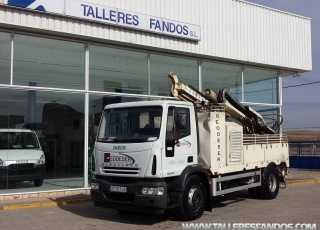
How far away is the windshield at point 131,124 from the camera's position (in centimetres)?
855

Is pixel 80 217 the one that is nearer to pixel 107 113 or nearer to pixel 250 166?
pixel 107 113

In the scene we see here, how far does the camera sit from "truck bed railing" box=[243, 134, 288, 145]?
37.1 ft

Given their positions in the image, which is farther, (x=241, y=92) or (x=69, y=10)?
(x=241, y=92)

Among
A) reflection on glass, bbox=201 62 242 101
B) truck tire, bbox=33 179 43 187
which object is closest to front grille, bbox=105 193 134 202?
truck tire, bbox=33 179 43 187

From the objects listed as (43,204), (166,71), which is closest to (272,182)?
(166,71)

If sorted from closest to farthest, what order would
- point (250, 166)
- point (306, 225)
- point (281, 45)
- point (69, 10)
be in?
point (306, 225) < point (250, 166) < point (69, 10) < point (281, 45)

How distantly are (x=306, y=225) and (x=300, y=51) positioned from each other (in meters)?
12.7

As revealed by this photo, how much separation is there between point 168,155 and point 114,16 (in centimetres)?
648

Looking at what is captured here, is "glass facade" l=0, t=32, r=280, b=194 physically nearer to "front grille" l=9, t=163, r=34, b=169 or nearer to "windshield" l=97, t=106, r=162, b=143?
"front grille" l=9, t=163, r=34, b=169

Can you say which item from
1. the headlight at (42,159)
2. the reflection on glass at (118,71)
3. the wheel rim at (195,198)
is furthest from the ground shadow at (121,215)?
the reflection on glass at (118,71)

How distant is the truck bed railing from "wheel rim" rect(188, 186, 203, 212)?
264 centimetres

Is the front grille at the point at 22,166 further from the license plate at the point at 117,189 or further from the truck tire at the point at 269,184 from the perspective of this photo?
the truck tire at the point at 269,184

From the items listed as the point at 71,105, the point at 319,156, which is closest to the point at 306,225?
the point at 71,105

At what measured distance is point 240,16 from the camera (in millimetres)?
17062
